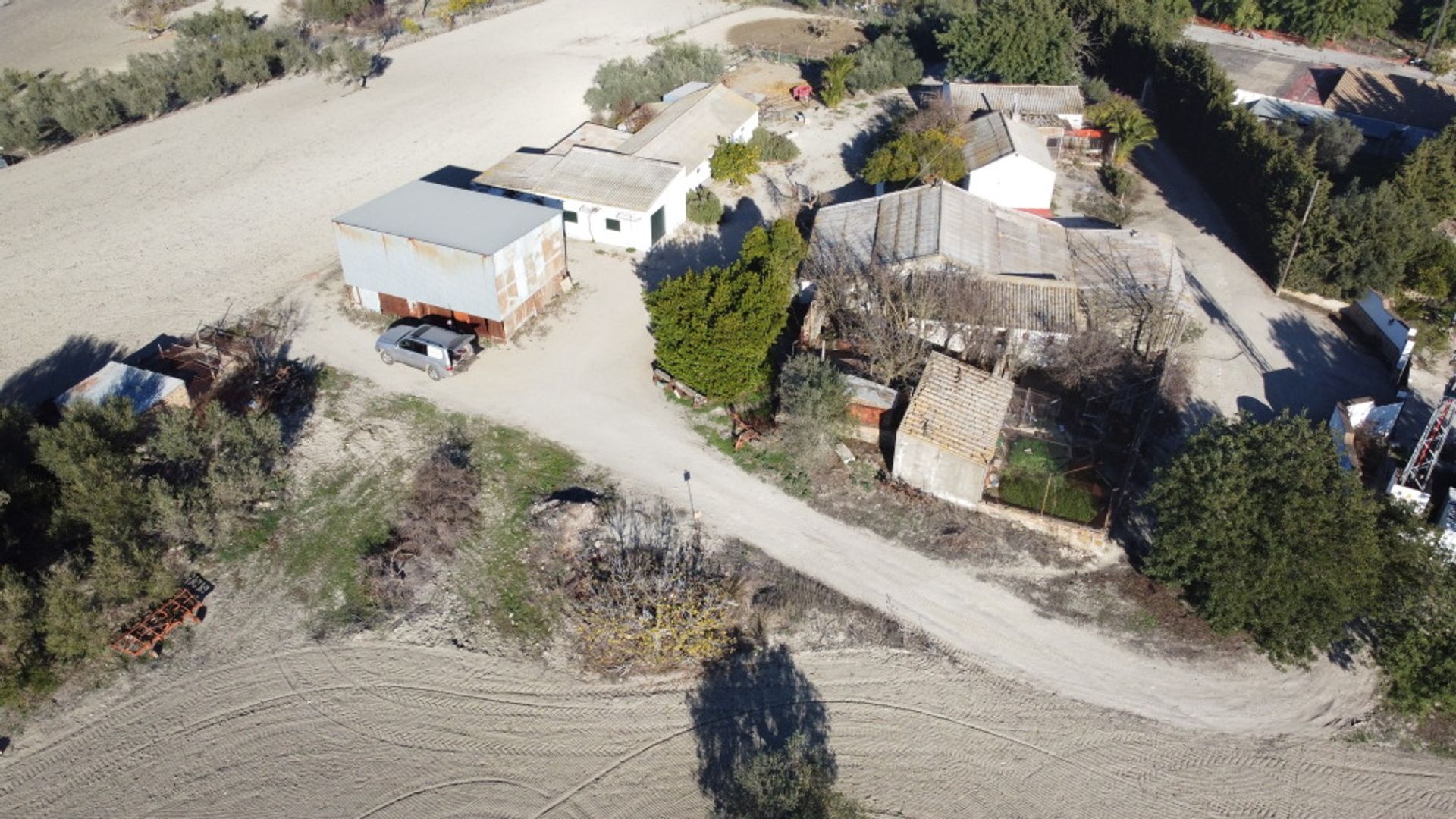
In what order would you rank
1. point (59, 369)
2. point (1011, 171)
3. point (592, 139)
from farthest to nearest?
point (592, 139) → point (1011, 171) → point (59, 369)

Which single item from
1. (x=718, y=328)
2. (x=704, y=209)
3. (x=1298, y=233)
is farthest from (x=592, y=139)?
(x=1298, y=233)

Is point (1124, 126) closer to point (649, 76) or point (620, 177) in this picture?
point (649, 76)

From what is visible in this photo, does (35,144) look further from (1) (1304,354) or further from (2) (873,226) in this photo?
(1) (1304,354)

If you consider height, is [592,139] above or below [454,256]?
below

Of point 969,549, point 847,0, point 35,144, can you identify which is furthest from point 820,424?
point 847,0

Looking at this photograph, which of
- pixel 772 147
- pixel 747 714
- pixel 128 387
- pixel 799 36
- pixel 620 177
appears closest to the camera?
pixel 747 714

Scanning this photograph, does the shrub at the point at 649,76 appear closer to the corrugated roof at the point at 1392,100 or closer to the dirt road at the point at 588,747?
the corrugated roof at the point at 1392,100
